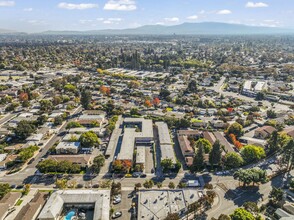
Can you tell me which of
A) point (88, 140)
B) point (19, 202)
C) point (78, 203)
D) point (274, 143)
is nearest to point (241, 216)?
point (78, 203)

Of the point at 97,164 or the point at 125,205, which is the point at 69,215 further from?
the point at 97,164

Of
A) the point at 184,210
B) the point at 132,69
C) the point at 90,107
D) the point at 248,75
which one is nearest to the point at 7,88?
the point at 90,107

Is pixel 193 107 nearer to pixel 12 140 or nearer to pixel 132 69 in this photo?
pixel 12 140

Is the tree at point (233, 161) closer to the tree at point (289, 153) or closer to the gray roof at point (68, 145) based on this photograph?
the tree at point (289, 153)

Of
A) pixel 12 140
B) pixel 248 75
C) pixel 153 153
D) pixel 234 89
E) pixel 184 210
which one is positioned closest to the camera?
pixel 184 210

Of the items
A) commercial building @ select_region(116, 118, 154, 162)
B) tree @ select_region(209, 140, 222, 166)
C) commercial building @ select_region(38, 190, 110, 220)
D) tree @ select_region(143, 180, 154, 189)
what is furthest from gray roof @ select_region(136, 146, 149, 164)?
tree @ select_region(209, 140, 222, 166)

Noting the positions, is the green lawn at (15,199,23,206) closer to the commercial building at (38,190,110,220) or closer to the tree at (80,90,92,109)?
the commercial building at (38,190,110,220)
